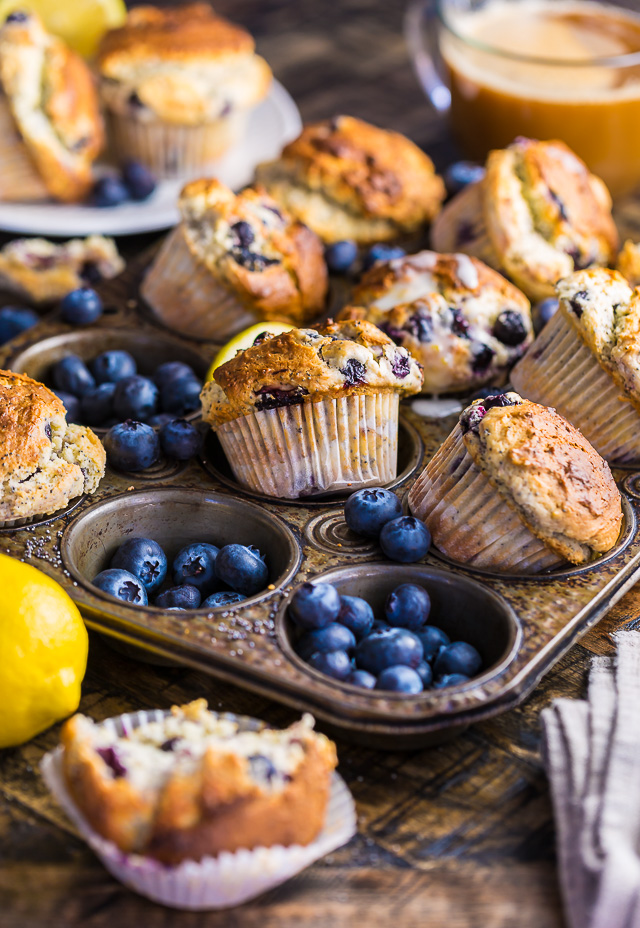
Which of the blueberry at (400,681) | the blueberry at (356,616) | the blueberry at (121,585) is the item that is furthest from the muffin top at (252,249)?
the blueberry at (400,681)

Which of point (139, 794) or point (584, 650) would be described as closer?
point (139, 794)

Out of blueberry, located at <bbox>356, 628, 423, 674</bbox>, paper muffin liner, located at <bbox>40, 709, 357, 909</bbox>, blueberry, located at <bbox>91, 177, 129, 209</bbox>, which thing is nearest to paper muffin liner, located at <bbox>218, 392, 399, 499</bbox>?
blueberry, located at <bbox>356, 628, 423, 674</bbox>

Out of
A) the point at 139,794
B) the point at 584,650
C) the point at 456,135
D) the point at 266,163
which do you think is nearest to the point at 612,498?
the point at 584,650

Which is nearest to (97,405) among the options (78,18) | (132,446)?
(132,446)

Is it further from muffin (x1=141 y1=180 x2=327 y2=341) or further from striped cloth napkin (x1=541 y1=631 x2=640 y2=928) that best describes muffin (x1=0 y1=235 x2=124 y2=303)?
striped cloth napkin (x1=541 y1=631 x2=640 y2=928)

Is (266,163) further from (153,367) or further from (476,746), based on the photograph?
(476,746)

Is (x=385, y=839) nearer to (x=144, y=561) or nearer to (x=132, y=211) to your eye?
(x=144, y=561)

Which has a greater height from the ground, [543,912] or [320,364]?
[320,364]

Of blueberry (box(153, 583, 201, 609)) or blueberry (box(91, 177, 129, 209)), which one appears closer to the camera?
blueberry (box(153, 583, 201, 609))
